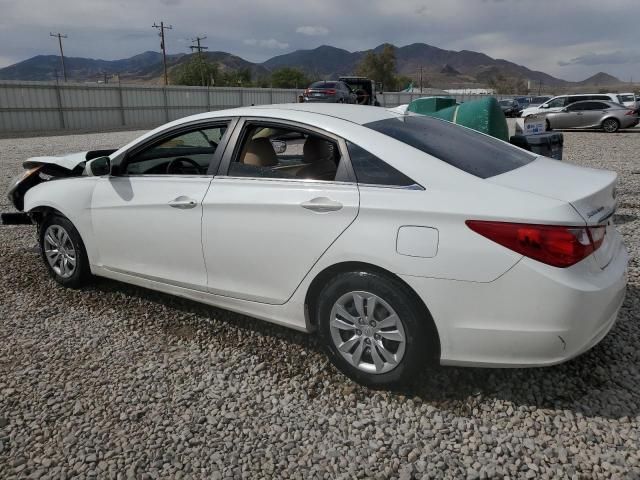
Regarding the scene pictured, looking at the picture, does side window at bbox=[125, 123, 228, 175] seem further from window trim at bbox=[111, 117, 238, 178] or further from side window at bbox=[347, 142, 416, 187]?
side window at bbox=[347, 142, 416, 187]

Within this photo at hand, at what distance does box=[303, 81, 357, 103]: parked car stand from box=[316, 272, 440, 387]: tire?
21.1 metres

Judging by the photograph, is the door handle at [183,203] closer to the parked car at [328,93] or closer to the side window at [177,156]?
the side window at [177,156]

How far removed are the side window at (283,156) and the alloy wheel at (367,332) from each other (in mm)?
733

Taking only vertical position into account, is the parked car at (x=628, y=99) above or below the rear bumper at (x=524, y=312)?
above

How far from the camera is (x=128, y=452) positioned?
244cm

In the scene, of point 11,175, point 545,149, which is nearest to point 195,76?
point 11,175

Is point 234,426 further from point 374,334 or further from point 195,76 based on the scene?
point 195,76

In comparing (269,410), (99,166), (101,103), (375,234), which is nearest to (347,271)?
(375,234)

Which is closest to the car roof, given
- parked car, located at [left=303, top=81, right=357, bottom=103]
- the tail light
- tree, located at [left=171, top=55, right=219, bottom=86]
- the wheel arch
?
the wheel arch

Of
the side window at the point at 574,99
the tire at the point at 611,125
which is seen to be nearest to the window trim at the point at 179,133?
the tire at the point at 611,125

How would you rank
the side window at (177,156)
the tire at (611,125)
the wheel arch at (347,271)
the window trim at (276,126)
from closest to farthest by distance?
the wheel arch at (347,271) → the window trim at (276,126) → the side window at (177,156) → the tire at (611,125)

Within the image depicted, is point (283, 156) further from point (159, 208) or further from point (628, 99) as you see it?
point (628, 99)

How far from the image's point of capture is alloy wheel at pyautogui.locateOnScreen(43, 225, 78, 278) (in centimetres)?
423

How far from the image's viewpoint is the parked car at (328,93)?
23359 millimetres
